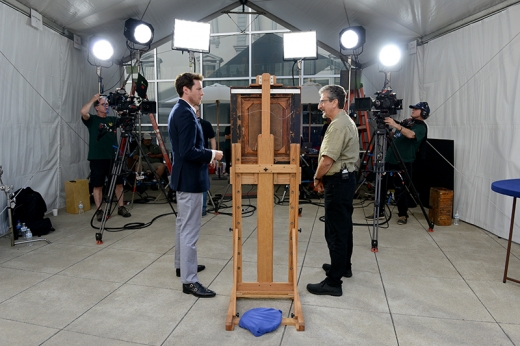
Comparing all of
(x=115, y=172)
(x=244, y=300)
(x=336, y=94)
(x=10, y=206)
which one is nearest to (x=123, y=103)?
(x=115, y=172)

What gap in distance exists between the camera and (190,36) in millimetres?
5363

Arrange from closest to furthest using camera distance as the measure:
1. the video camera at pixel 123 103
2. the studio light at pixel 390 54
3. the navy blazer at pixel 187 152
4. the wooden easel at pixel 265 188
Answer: the wooden easel at pixel 265 188 < the navy blazer at pixel 187 152 < the video camera at pixel 123 103 < the studio light at pixel 390 54

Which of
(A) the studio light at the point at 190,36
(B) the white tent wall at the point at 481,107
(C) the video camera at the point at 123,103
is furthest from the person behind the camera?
(A) the studio light at the point at 190,36

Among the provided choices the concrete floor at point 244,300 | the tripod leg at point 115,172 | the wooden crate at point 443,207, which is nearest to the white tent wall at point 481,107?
the wooden crate at point 443,207

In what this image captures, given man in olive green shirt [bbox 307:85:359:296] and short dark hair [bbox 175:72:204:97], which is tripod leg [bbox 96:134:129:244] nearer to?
short dark hair [bbox 175:72:204:97]

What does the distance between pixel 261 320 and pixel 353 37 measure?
488 cm

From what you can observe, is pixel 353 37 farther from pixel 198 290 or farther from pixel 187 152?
pixel 198 290

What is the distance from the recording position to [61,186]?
5277 millimetres

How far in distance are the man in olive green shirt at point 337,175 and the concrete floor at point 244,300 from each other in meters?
0.22

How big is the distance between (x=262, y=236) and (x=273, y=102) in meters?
0.89

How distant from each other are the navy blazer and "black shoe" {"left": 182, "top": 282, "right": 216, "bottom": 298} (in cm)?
69

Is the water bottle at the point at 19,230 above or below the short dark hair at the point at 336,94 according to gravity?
below

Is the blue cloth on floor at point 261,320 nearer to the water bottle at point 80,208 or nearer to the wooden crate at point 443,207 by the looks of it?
the wooden crate at point 443,207

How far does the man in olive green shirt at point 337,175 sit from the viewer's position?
8.39 feet
